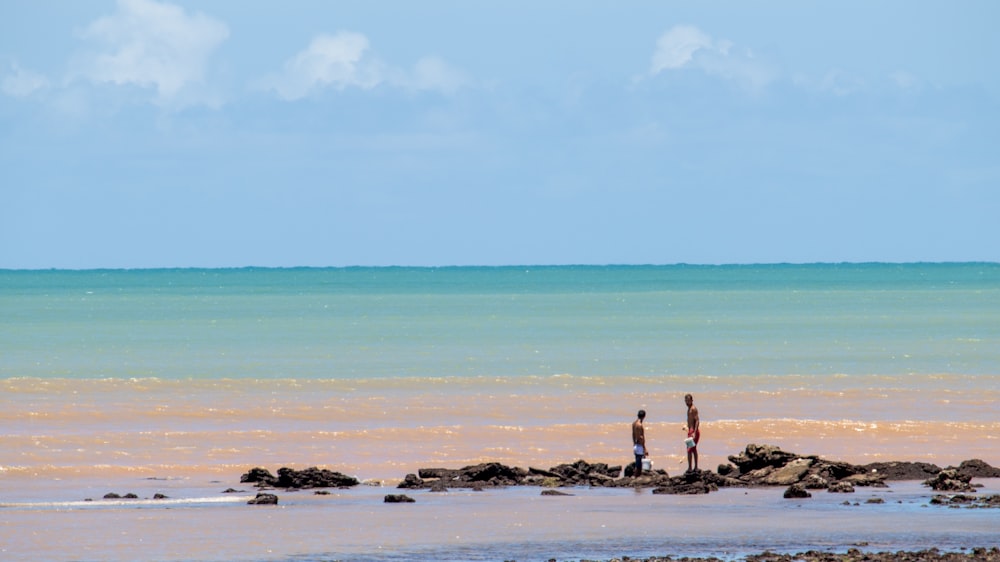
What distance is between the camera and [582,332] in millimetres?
74125

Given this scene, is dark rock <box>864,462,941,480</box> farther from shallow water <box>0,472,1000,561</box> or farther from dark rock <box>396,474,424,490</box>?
dark rock <box>396,474,424,490</box>

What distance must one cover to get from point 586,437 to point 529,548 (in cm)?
1365

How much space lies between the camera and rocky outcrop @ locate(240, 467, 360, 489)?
74.2ft

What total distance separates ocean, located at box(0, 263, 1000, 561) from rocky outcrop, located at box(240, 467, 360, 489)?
43cm

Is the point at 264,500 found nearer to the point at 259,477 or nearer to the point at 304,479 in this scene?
the point at 304,479

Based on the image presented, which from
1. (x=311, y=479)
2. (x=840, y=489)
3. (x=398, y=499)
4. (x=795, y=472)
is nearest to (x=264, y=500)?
(x=398, y=499)

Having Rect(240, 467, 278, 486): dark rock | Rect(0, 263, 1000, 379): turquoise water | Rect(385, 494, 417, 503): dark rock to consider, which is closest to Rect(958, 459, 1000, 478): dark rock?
Rect(385, 494, 417, 503): dark rock

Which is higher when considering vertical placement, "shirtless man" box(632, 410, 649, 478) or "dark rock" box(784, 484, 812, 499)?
"shirtless man" box(632, 410, 649, 478)

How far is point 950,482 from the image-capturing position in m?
21.6

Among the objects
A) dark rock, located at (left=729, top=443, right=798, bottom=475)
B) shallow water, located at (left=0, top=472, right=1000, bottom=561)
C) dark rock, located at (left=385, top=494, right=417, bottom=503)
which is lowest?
shallow water, located at (left=0, top=472, right=1000, bottom=561)

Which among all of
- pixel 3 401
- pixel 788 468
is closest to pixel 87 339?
pixel 3 401

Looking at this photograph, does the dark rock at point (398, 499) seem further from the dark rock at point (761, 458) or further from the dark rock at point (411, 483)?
the dark rock at point (761, 458)

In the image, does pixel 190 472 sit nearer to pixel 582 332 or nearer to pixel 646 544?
pixel 646 544

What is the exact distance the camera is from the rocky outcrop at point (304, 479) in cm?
2262
